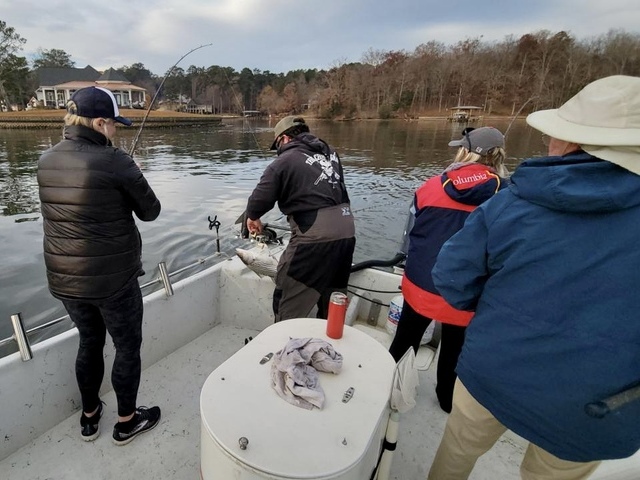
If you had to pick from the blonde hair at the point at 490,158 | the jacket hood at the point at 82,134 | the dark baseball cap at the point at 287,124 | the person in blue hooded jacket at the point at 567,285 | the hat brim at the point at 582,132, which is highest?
the dark baseball cap at the point at 287,124

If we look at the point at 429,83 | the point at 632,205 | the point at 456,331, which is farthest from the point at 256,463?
the point at 429,83

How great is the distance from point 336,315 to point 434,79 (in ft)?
246

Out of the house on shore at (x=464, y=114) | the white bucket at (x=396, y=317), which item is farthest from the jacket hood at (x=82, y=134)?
the house on shore at (x=464, y=114)

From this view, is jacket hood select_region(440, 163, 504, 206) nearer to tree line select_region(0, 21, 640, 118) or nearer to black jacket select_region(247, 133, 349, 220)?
black jacket select_region(247, 133, 349, 220)

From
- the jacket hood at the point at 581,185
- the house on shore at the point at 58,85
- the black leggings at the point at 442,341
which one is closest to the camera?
the jacket hood at the point at 581,185

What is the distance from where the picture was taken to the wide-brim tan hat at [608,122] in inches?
31.0

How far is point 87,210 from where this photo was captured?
1.41 metres

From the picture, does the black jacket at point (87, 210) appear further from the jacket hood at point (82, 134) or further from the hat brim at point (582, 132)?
the hat brim at point (582, 132)

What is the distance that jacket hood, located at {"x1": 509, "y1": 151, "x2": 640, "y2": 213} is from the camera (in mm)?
780

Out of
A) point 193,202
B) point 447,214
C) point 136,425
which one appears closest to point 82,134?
point 136,425

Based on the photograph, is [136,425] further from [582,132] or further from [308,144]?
[582,132]

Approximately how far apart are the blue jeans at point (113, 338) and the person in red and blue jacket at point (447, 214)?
1429 millimetres

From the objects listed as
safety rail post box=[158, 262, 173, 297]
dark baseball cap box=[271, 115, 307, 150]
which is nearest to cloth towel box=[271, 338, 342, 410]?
safety rail post box=[158, 262, 173, 297]

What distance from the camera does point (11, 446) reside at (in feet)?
5.69
